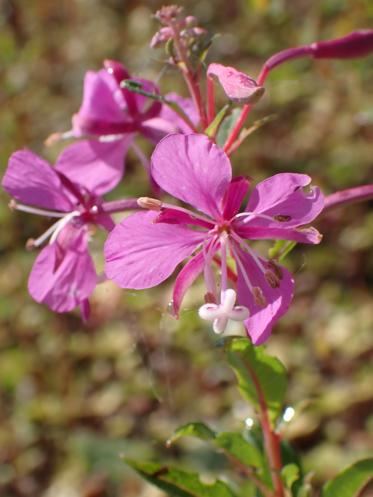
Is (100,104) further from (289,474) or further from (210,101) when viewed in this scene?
(289,474)

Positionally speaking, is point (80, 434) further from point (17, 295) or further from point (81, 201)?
point (81, 201)

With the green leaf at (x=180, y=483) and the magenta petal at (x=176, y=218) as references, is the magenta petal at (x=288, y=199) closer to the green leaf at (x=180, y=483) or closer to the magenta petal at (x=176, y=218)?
the magenta petal at (x=176, y=218)

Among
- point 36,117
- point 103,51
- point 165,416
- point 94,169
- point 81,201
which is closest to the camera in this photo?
point 81,201

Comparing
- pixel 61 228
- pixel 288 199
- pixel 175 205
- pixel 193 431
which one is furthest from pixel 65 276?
pixel 288 199

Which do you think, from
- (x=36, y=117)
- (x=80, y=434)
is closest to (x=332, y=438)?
(x=80, y=434)

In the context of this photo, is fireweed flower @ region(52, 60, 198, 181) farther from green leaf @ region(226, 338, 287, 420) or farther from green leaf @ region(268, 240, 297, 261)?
green leaf @ region(226, 338, 287, 420)

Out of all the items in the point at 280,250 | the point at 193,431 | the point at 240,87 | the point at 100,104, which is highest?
the point at 240,87

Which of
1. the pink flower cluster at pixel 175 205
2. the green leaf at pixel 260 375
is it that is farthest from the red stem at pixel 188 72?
the green leaf at pixel 260 375
